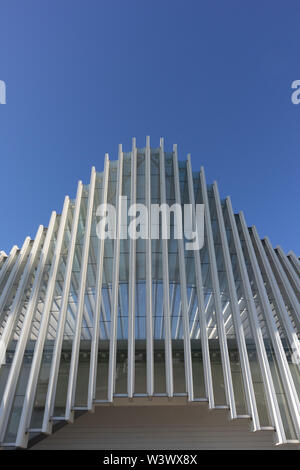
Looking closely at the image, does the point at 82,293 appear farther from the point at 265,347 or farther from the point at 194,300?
the point at 265,347

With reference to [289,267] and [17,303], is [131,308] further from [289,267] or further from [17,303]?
[289,267]

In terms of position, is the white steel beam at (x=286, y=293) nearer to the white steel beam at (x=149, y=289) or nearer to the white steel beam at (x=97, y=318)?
the white steel beam at (x=149, y=289)

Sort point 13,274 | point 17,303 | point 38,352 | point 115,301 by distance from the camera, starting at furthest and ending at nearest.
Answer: point 13,274 < point 17,303 < point 115,301 < point 38,352

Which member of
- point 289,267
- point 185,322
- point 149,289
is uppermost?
point 289,267

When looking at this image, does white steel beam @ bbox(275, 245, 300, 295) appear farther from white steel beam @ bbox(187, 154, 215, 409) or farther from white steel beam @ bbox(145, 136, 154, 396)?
white steel beam @ bbox(145, 136, 154, 396)

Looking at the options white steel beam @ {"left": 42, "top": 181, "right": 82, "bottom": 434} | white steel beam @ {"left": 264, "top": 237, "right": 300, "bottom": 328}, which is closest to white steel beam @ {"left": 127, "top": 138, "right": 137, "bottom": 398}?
white steel beam @ {"left": 42, "top": 181, "right": 82, "bottom": 434}

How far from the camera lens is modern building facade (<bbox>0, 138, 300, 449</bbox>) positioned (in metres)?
10.7

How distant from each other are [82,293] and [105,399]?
4.43 m

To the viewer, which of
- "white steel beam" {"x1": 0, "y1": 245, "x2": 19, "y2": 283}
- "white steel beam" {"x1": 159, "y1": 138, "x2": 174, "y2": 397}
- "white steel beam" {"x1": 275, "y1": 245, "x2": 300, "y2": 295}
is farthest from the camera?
"white steel beam" {"x1": 0, "y1": 245, "x2": 19, "y2": 283}

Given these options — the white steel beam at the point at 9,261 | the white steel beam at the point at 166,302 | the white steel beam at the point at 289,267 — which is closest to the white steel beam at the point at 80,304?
the white steel beam at the point at 166,302

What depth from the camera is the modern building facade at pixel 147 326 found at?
35.0 feet

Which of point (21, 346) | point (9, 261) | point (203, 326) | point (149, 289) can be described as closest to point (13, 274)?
point (9, 261)

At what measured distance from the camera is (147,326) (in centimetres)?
1216

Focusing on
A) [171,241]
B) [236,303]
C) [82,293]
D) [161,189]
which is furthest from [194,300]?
[161,189]
